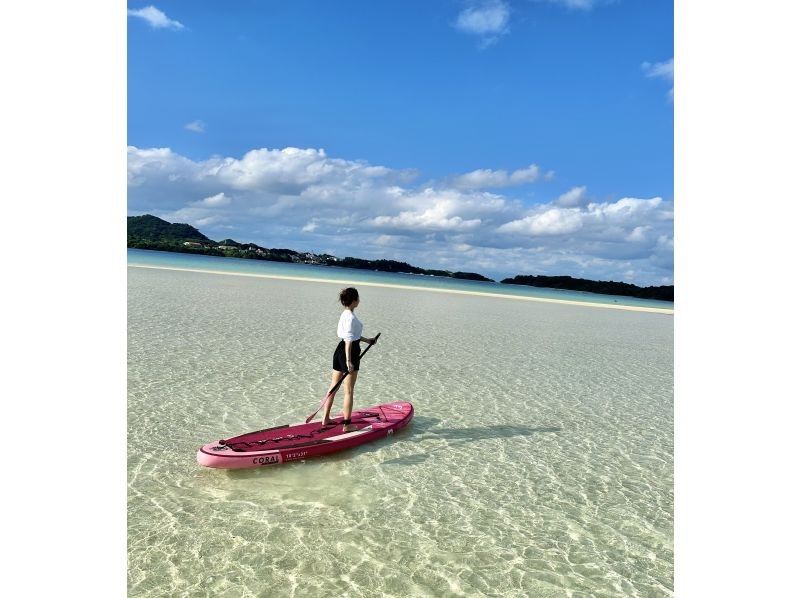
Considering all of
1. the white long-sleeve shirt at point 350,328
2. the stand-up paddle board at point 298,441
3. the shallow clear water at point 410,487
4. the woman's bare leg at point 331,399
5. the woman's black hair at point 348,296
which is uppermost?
the woman's black hair at point 348,296

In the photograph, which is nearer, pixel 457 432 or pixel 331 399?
pixel 331 399

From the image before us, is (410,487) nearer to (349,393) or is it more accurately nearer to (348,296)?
(349,393)

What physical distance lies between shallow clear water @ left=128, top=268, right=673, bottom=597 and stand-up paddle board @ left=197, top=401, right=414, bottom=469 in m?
0.14

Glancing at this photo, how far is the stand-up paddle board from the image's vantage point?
233 inches

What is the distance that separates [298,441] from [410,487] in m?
1.58

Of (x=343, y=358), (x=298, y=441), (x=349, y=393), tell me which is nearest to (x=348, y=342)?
(x=343, y=358)

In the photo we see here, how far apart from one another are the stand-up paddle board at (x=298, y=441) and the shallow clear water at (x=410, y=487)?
0.47ft

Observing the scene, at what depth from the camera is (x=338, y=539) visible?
4.62 metres

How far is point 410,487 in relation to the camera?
19.1 feet

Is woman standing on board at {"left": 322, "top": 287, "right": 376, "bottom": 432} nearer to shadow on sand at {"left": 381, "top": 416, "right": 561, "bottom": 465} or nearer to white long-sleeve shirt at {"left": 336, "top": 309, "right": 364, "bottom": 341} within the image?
white long-sleeve shirt at {"left": 336, "top": 309, "right": 364, "bottom": 341}

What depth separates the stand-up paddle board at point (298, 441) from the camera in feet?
19.4

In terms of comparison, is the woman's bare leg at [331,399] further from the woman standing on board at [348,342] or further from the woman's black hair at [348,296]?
the woman's black hair at [348,296]

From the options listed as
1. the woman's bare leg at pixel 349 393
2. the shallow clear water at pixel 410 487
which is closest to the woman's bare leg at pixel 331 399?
the woman's bare leg at pixel 349 393
